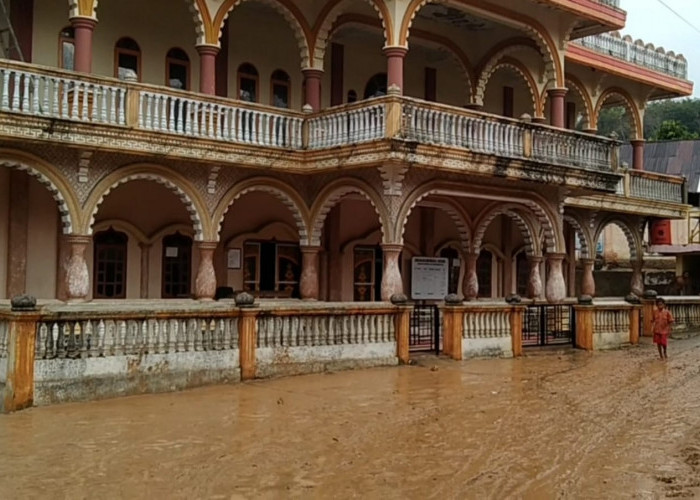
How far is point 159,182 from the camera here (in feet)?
51.1

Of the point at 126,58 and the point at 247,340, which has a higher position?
the point at 126,58

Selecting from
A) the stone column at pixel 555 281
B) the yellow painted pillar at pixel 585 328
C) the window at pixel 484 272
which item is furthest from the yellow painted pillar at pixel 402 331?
the window at pixel 484 272

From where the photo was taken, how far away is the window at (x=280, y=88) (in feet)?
61.4

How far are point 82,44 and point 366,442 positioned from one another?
9.21 meters

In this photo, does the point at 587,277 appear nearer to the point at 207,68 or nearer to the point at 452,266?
the point at 452,266

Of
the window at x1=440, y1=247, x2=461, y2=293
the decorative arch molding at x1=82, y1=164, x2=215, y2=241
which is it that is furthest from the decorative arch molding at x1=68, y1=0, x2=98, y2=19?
the window at x1=440, y1=247, x2=461, y2=293

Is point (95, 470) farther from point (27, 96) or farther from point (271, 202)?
point (271, 202)

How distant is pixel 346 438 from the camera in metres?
8.38

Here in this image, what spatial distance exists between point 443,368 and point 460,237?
8.28m

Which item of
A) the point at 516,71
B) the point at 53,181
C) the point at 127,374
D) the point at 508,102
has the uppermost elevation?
the point at 516,71

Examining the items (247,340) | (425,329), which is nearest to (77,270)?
(247,340)

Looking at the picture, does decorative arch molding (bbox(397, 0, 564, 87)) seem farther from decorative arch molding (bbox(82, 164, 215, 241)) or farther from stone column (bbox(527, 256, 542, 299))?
decorative arch molding (bbox(82, 164, 215, 241))

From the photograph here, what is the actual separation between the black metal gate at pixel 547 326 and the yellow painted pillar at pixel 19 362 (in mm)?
10215

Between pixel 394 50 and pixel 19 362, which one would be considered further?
pixel 394 50
